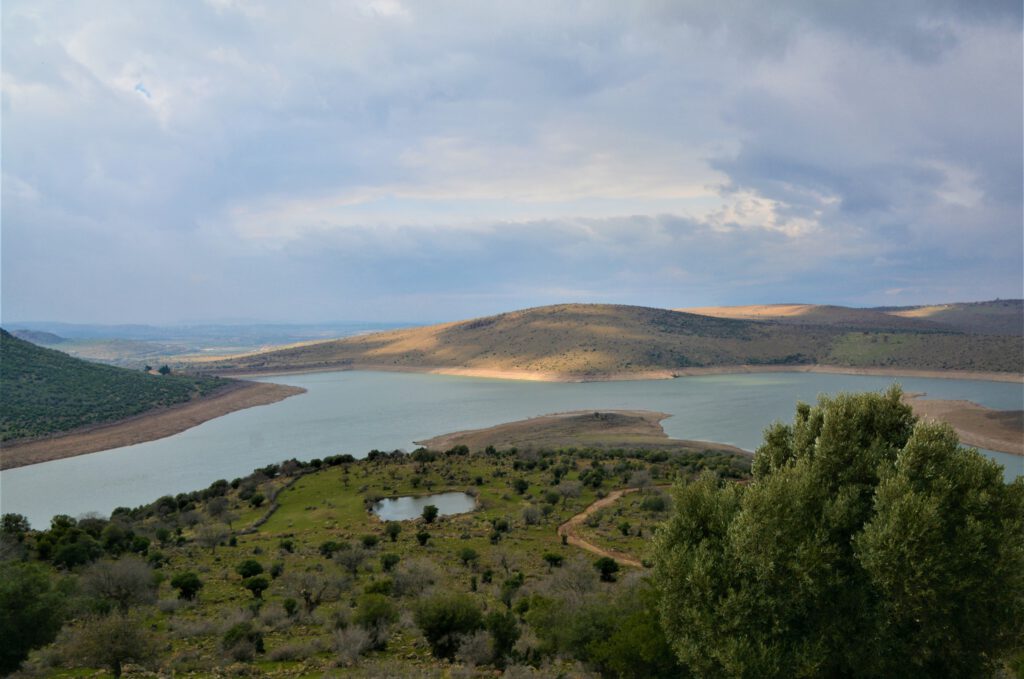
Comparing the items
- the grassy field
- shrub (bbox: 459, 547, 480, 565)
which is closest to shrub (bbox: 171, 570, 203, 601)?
the grassy field

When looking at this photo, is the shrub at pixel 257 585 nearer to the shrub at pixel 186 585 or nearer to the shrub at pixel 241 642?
the shrub at pixel 186 585

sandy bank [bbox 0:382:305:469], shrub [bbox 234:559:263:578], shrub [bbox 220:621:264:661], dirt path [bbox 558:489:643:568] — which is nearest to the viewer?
shrub [bbox 220:621:264:661]

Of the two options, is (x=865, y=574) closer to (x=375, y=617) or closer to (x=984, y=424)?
(x=375, y=617)

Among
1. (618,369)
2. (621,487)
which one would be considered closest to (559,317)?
(618,369)

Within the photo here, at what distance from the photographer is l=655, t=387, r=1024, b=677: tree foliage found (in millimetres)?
10578

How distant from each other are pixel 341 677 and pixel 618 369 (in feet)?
402

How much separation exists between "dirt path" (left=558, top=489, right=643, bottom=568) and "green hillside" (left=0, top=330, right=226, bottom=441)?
208 ft

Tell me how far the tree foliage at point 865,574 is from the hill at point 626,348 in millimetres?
117881

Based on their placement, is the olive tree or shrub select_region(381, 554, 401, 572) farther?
shrub select_region(381, 554, 401, 572)

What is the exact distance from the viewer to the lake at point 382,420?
52625 millimetres

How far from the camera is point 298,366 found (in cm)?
16800

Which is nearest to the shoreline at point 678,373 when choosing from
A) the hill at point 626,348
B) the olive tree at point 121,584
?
the hill at point 626,348

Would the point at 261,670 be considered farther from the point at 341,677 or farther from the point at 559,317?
the point at 559,317

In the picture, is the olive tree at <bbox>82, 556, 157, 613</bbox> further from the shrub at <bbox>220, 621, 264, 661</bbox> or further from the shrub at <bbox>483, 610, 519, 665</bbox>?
the shrub at <bbox>483, 610, 519, 665</bbox>
